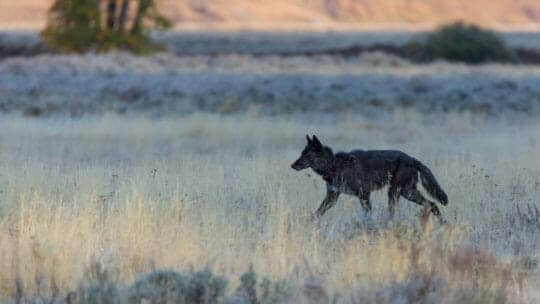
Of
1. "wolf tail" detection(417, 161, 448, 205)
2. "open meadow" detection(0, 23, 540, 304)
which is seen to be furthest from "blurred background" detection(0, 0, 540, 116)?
"wolf tail" detection(417, 161, 448, 205)

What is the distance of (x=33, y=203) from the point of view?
10031mm

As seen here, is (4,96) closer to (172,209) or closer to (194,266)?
(172,209)

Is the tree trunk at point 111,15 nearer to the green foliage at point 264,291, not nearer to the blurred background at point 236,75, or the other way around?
the blurred background at point 236,75

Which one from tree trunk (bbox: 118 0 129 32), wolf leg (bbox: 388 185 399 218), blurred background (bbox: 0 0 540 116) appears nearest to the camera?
wolf leg (bbox: 388 185 399 218)

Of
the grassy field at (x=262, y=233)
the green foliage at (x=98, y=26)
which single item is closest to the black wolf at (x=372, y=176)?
the grassy field at (x=262, y=233)

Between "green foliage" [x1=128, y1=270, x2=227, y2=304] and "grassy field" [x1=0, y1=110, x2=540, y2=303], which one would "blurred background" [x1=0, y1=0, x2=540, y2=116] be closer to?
"grassy field" [x1=0, y1=110, x2=540, y2=303]

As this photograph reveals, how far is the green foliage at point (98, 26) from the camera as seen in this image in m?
44.9

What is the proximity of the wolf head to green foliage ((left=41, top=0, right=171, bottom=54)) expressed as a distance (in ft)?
114

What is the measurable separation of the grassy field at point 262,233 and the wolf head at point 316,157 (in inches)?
17.7

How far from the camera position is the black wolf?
33.8ft

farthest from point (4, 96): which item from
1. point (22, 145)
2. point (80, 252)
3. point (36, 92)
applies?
point (80, 252)

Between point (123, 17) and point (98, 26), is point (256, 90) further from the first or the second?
point (123, 17)

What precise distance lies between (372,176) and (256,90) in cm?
1838

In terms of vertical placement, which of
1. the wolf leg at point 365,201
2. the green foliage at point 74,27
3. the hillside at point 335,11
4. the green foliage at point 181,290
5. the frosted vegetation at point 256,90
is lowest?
the green foliage at point 181,290
